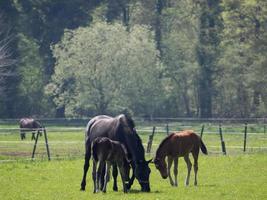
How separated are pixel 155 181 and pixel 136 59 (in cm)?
4413

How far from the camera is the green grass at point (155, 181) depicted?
21438mm

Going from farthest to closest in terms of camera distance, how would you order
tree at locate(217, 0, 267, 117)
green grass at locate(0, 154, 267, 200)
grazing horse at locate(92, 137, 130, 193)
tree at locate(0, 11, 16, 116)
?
tree at locate(0, 11, 16, 116)
tree at locate(217, 0, 267, 117)
grazing horse at locate(92, 137, 130, 193)
green grass at locate(0, 154, 267, 200)

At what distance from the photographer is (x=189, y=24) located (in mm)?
76938

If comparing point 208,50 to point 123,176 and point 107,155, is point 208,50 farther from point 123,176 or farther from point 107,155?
point 107,155

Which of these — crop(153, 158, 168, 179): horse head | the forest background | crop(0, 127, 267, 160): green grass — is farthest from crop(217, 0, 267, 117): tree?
crop(153, 158, 168, 179): horse head

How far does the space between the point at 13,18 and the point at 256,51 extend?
1971 centimetres

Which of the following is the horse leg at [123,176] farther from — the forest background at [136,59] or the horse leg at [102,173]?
the forest background at [136,59]

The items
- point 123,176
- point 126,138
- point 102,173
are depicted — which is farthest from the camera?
point 126,138

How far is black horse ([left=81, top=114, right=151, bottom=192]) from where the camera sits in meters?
22.8

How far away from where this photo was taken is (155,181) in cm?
2561

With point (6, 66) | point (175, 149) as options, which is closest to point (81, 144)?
point (175, 149)

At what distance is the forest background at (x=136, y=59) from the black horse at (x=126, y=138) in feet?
136

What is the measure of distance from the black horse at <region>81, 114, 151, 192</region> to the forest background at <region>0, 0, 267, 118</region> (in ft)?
136

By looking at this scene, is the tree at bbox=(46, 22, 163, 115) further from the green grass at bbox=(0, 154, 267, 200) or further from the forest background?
the green grass at bbox=(0, 154, 267, 200)
